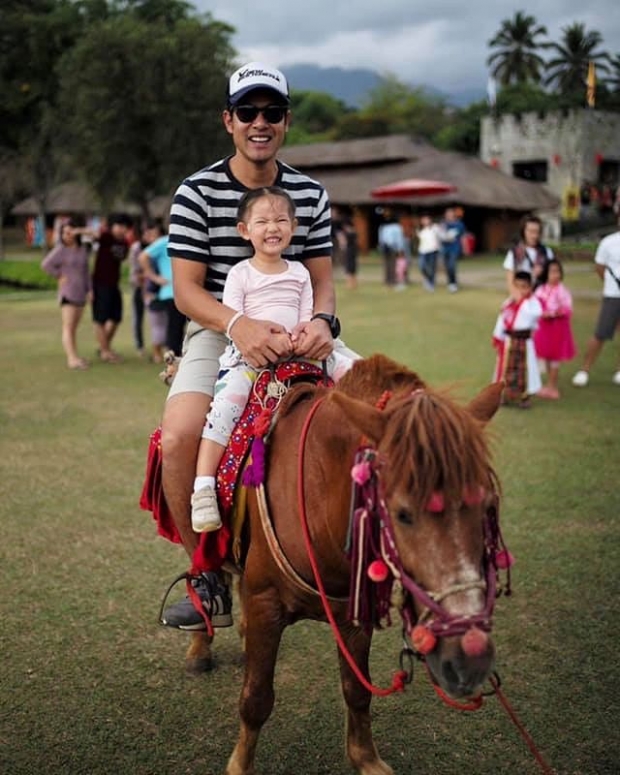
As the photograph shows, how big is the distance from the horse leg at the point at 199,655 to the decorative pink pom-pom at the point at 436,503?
216 centimetres

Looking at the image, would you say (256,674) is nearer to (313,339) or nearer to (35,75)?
(313,339)

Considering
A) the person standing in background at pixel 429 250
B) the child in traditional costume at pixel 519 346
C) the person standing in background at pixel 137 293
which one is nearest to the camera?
the child in traditional costume at pixel 519 346

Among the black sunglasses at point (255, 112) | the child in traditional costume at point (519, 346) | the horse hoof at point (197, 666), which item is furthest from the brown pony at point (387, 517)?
the child in traditional costume at point (519, 346)

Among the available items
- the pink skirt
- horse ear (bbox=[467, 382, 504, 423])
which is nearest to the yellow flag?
the pink skirt

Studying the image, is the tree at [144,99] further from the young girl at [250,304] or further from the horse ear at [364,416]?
the horse ear at [364,416]

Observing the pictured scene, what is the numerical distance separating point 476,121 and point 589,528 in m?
56.5

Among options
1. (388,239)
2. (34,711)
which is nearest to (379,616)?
(34,711)

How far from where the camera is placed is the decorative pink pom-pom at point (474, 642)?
200cm

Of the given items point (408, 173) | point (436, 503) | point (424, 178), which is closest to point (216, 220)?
point (436, 503)

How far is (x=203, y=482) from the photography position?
9.86 feet

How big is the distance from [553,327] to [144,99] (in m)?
31.0

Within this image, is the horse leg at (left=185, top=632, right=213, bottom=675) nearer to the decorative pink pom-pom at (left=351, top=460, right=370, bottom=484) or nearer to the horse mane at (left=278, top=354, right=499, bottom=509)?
the decorative pink pom-pom at (left=351, top=460, right=370, bottom=484)

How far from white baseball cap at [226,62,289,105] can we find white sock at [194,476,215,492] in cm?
159

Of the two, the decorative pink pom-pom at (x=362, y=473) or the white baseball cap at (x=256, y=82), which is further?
the white baseball cap at (x=256, y=82)
